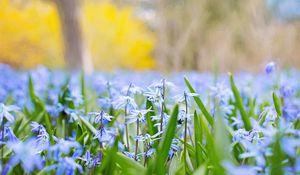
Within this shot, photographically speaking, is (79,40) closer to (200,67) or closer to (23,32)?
(200,67)

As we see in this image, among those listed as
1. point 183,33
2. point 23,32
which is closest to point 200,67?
point 183,33

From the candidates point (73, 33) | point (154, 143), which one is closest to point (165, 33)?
point (73, 33)

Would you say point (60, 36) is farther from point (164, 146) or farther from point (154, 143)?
point (164, 146)

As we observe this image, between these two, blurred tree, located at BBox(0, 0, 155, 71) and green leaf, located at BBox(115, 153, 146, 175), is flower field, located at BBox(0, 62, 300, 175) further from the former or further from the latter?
blurred tree, located at BBox(0, 0, 155, 71)

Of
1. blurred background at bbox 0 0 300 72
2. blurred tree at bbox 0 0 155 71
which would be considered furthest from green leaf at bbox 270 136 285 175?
blurred tree at bbox 0 0 155 71

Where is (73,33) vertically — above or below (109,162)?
above

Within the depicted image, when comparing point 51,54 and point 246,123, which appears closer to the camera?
point 246,123
